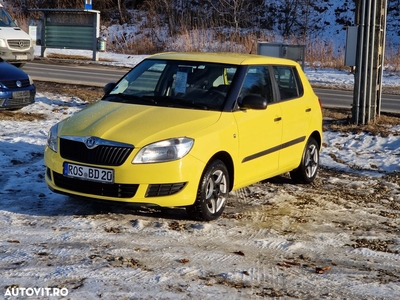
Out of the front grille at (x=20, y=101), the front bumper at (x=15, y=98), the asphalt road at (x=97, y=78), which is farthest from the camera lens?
the asphalt road at (x=97, y=78)

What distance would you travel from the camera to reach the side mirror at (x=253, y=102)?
24.5 feet

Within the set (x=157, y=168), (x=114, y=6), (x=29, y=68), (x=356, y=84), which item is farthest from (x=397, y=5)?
(x=157, y=168)

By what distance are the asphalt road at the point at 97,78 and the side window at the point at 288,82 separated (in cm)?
828

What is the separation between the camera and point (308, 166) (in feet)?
29.8

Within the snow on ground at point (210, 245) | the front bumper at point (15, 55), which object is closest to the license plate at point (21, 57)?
the front bumper at point (15, 55)

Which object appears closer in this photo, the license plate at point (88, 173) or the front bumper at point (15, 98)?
the license plate at point (88, 173)

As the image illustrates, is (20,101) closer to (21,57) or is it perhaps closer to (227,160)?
(227,160)

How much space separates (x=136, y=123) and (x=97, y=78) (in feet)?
51.6

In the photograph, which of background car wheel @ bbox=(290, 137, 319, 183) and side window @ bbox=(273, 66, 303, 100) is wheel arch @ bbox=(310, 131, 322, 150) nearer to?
background car wheel @ bbox=(290, 137, 319, 183)

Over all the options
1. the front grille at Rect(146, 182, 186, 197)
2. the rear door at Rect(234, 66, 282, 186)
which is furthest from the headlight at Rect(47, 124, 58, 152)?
the rear door at Rect(234, 66, 282, 186)

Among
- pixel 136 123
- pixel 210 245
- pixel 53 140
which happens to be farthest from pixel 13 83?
pixel 210 245

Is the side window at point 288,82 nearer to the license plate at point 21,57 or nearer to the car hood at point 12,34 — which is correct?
the car hood at point 12,34

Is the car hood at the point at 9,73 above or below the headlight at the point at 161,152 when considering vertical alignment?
above

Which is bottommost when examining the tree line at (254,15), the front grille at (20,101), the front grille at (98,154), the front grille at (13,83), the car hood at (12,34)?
the front grille at (98,154)
